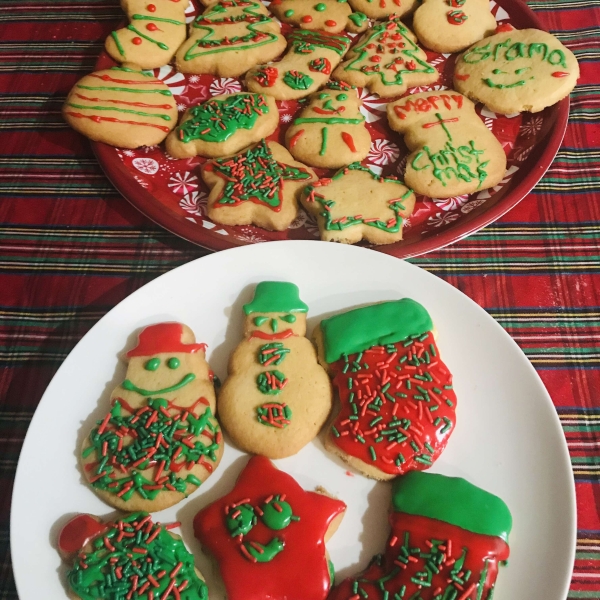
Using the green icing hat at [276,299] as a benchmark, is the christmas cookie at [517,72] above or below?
above

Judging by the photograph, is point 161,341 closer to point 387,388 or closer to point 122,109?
point 387,388

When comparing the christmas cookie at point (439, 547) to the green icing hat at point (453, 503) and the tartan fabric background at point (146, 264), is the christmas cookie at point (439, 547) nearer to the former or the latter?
the green icing hat at point (453, 503)

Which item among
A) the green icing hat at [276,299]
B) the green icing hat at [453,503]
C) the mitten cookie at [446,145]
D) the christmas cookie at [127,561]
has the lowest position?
the christmas cookie at [127,561]

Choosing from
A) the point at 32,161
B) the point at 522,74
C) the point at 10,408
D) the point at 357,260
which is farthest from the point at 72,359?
the point at 522,74

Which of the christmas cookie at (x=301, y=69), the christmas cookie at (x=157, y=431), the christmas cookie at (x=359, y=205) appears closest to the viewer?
the christmas cookie at (x=157, y=431)

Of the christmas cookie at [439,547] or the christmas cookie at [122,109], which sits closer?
the christmas cookie at [439,547]

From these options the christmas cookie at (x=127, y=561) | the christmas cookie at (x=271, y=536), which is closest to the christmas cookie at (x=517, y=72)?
the christmas cookie at (x=271, y=536)

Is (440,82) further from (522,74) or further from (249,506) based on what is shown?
(249,506)
